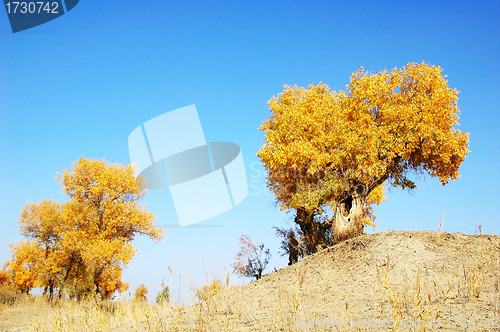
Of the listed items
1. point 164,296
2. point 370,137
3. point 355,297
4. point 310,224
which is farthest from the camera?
point 310,224

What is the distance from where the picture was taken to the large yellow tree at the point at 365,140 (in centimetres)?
1499

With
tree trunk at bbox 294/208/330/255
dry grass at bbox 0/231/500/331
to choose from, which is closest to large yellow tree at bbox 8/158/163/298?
dry grass at bbox 0/231/500/331

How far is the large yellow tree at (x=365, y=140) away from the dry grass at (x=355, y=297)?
3.67 m

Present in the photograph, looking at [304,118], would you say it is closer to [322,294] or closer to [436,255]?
[436,255]

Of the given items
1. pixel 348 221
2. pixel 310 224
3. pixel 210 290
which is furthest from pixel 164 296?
pixel 310 224

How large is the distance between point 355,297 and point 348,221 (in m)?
8.21

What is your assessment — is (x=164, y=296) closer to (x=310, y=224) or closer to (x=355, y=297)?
(x=355, y=297)

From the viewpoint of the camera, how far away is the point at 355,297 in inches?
314

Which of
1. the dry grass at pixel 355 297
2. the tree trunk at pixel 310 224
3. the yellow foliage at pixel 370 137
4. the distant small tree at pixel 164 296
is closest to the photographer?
the dry grass at pixel 355 297

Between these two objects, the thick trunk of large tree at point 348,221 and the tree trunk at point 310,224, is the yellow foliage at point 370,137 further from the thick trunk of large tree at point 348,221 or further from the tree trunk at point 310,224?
the tree trunk at point 310,224

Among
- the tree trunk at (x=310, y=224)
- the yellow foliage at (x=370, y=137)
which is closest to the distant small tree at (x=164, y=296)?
the yellow foliage at (x=370, y=137)

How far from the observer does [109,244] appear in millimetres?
19578

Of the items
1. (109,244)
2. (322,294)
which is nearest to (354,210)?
(322,294)

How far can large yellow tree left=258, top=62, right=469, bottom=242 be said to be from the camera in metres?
15.0
